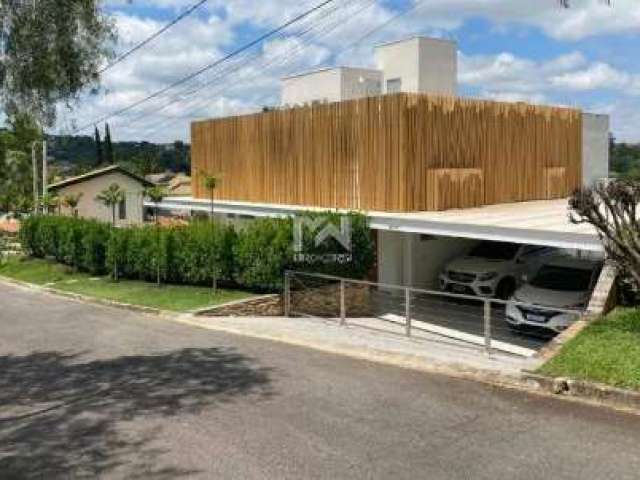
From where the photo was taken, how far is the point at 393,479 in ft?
23.4

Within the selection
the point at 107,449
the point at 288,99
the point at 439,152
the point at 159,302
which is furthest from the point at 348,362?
the point at 288,99

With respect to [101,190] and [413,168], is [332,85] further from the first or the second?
[101,190]

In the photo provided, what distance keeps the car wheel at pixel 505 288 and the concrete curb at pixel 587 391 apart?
10.0 meters

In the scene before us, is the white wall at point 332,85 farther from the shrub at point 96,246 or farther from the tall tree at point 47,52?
the tall tree at point 47,52

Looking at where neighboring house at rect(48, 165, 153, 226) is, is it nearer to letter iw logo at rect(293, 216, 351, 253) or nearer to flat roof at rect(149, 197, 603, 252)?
flat roof at rect(149, 197, 603, 252)

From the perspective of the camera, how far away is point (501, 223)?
17.1 meters

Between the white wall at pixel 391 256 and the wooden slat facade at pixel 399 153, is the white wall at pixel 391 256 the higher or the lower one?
the lower one

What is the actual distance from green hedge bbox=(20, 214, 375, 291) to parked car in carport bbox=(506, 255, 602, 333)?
471 cm

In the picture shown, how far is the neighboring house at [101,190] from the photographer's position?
45.8 m

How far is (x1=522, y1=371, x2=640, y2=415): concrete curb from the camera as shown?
30.2 feet

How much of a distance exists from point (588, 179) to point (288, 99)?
13.8 metres

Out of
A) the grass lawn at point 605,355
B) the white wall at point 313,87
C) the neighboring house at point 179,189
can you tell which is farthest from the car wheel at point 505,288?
the neighboring house at point 179,189

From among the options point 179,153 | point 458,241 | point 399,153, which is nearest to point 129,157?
point 179,153

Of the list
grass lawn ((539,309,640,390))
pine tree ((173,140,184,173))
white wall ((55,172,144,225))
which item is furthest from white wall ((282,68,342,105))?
pine tree ((173,140,184,173))
